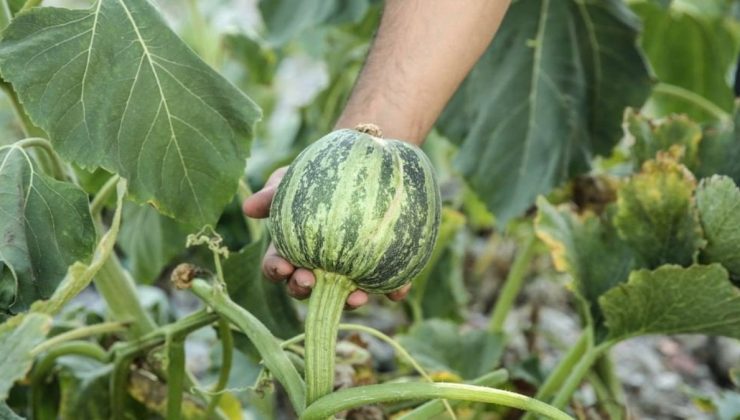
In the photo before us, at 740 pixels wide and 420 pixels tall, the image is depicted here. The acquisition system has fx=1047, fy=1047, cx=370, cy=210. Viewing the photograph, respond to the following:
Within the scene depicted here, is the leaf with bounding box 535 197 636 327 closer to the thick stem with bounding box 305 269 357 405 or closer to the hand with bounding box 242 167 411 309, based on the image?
the hand with bounding box 242 167 411 309

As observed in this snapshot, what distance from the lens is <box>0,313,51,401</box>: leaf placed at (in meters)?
0.91

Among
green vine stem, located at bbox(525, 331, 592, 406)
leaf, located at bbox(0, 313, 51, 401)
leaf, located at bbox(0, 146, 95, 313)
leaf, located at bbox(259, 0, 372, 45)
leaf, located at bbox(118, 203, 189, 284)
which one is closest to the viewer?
leaf, located at bbox(0, 313, 51, 401)

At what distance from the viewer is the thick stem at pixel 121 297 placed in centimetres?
145

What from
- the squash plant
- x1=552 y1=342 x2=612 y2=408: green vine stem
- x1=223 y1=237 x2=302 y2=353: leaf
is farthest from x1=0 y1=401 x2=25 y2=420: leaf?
x1=552 y1=342 x2=612 y2=408: green vine stem

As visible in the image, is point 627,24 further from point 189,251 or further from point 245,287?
point 189,251

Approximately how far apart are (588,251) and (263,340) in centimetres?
65

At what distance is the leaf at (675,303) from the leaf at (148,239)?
0.93m

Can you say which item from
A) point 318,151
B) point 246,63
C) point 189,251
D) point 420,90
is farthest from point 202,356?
point 318,151

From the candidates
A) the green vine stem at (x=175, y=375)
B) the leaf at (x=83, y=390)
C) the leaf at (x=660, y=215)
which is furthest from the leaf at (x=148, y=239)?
the leaf at (x=660, y=215)

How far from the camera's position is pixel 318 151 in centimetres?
109

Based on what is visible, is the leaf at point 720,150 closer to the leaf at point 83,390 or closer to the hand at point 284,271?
the hand at point 284,271

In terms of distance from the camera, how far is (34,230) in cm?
118

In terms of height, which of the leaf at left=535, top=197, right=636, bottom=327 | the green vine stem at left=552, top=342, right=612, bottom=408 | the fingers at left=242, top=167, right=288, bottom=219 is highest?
the fingers at left=242, top=167, right=288, bottom=219

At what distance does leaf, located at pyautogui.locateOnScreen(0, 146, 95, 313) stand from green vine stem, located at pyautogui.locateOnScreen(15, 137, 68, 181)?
0.04 metres
